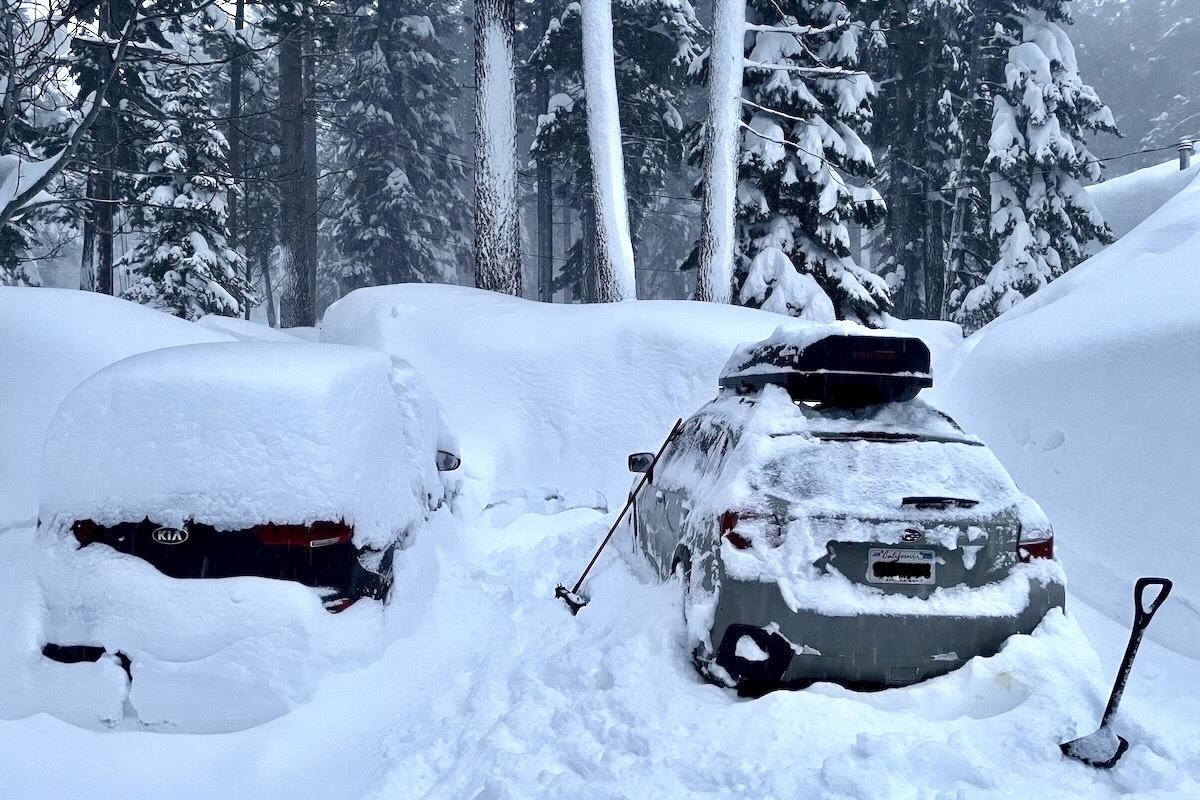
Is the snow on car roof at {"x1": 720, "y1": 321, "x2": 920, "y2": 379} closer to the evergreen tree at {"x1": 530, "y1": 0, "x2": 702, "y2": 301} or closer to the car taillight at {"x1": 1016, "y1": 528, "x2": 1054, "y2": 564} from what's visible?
the car taillight at {"x1": 1016, "y1": 528, "x2": 1054, "y2": 564}

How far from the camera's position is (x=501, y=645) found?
5.08 meters

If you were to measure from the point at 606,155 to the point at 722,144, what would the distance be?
2019mm

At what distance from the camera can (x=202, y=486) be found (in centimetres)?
384

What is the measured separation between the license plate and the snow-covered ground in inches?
18.7

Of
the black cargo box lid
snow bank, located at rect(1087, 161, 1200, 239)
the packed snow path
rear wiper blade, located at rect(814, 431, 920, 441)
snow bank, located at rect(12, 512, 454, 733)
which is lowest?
the packed snow path

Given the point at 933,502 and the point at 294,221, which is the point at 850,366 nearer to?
the point at 933,502

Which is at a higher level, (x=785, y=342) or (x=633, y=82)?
(x=633, y=82)

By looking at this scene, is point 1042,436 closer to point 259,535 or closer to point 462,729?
point 462,729

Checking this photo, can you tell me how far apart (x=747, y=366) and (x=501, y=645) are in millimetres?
2304

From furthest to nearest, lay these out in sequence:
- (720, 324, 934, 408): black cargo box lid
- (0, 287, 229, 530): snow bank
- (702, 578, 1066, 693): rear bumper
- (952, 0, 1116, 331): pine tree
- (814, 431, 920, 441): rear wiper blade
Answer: (952, 0, 1116, 331): pine tree < (0, 287, 229, 530): snow bank < (720, 324, 934, 408): black cargo box lid < (814, 431, 920, 441): rear wiper blade < (702, 578, 1066, 693): rear bumper

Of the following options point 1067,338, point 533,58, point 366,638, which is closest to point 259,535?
point 366,638

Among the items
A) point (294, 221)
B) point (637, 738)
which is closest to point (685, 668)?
point (637, 738)

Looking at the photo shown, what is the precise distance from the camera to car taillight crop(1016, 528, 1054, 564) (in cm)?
399

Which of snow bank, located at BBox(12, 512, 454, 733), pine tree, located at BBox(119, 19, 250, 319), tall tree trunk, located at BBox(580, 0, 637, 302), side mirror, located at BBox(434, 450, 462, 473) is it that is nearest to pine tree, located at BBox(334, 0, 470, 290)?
pine tree, located at BBox(119, 19, 250, 319)
